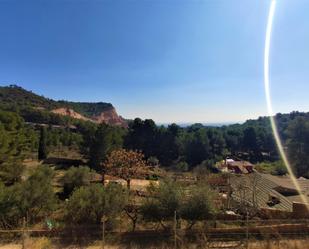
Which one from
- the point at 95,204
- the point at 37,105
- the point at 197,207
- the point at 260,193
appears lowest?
the point at 260,193

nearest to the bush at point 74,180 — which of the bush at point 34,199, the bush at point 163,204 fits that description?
the bush at point 34,199

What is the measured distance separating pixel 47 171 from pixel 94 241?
705cm

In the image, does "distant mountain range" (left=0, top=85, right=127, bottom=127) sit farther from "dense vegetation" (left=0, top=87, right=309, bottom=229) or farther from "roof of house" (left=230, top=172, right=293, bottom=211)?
"roof of house" (left=230, top=172, right=293, bottom=211)

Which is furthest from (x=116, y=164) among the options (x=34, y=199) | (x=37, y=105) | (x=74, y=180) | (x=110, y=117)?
(x=110, y=117)

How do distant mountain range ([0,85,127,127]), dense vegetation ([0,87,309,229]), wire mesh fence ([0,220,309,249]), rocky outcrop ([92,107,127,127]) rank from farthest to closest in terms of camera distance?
1. rocky outcrop ([92,107,127,127])
2. distant mountain range ([0,85,127,127])
3. dense vegetation ([0,87,309,229])
4. wire mesh fence ([0,220,309,249])

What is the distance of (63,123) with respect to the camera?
75.1m

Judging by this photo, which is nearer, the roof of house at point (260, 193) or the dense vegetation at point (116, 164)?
the dense vegetation at point (116, 164)

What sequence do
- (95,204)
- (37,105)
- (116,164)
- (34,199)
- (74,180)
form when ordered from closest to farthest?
(95,204) < (34,199) < (74,180) < (116,164) < (37,105)

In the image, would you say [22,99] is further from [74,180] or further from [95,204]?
[95,204]

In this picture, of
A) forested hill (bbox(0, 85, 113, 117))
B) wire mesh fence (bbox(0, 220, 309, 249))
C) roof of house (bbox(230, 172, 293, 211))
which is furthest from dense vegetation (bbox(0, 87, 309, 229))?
forested hill (bbox(0, 85, 113, 117))

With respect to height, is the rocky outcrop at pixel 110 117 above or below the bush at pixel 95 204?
above

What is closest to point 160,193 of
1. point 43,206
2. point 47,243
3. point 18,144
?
point 47,243

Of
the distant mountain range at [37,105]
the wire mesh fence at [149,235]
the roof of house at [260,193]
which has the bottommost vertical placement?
the wire mesh fence at [149,235]

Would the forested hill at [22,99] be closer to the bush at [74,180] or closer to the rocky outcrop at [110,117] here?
the rocky outcrop at [110,117]
